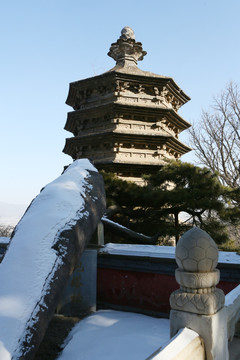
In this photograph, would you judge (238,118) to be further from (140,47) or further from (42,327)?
(42,327)

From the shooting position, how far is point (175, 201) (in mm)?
9211

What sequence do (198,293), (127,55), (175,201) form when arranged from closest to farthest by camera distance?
(198,293) → (175,201) → (127,55)

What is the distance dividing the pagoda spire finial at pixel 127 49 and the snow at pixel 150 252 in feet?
43.3

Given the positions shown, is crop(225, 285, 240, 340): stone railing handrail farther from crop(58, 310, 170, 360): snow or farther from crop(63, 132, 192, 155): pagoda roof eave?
crop(63, 132, 192, 155): pagoda roof eave

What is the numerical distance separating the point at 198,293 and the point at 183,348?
0.41 meters

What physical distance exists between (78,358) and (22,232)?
6.86 ft

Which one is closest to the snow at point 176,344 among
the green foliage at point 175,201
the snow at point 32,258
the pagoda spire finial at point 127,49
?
the snow at point 32,258

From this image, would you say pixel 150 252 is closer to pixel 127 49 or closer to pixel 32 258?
pixel 32 258

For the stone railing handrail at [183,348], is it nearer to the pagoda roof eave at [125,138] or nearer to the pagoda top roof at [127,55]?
the pagoda roof eave at [125,138]

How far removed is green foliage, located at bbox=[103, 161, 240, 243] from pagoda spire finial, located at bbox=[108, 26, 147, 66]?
970 cm

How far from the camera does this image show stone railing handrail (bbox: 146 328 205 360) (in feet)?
5.93

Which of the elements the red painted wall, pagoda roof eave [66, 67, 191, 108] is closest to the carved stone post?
the red painted wall

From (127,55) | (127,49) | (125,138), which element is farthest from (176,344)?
(127,49)

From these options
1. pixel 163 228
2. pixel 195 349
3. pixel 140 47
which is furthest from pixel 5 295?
pixel 140 47
